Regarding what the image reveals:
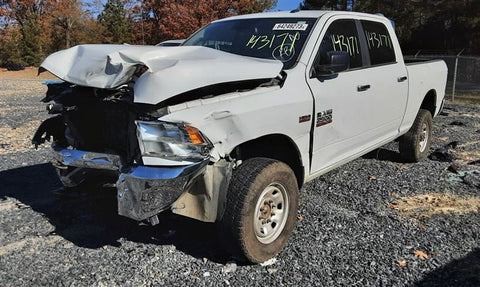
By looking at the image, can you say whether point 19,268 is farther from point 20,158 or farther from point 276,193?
point 20,158

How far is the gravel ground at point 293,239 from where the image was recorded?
134 inches

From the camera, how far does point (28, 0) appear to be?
41844mm

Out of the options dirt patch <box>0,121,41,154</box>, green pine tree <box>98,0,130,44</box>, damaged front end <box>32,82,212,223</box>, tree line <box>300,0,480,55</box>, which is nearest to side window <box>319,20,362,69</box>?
damaged front end <box>32,82,212,223</box>

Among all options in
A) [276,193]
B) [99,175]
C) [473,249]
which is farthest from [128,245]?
[473,249]

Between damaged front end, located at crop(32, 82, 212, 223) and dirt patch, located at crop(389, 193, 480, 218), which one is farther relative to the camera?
dirt patch, located at crop(389, 193, 480, 218)

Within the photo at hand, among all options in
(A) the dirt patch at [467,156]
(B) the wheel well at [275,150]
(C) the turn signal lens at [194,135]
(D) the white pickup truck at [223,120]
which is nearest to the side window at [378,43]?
(D) the white pickup truck at [223,120]

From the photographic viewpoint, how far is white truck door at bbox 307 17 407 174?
4176mm

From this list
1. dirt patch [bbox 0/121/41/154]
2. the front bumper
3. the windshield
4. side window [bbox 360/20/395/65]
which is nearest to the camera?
the front bumper

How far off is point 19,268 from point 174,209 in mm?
1339

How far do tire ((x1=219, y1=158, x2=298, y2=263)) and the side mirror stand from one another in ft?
3.41

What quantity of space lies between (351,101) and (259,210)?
1.68 meters

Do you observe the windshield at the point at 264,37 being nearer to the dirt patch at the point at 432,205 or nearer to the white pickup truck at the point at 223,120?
the white pickup truck at the point at 223,120

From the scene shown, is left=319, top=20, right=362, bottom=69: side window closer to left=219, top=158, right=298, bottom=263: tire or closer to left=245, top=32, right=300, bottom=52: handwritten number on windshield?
left=245, top=32, right=300, bottom=52: handwritten number on windshield

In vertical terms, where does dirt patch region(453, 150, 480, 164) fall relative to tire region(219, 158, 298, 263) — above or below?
below
